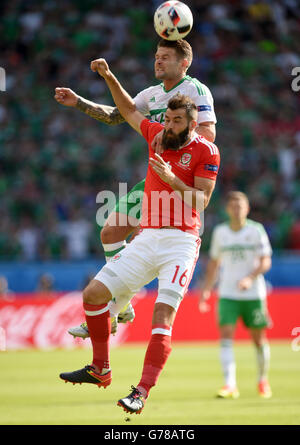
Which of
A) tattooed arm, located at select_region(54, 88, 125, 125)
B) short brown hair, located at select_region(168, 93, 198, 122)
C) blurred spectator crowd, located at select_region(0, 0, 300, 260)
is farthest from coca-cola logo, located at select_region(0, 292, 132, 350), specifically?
short brown hair, located at select_region(168, 93, 198, 122)

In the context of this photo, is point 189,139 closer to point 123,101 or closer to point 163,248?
point 123,101

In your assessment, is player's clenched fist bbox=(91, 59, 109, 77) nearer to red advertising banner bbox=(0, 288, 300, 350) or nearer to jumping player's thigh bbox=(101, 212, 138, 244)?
jumping player's thigh bbox=(101, 212, 138, 244)

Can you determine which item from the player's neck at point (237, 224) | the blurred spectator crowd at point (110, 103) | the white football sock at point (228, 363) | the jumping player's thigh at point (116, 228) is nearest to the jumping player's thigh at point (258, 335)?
the white football sock at point (228, 363)

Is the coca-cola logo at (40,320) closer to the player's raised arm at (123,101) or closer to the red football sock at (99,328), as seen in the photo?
the red football sock at (99,328)

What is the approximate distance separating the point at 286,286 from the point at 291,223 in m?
1.52

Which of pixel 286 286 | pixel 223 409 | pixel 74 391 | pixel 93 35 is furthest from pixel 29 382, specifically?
pixel 93 35

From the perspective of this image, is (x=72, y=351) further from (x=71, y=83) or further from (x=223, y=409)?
(x=71, y=83)

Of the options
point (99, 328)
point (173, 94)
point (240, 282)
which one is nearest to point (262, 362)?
point (240, 282)

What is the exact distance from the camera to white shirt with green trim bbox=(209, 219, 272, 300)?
1191cm

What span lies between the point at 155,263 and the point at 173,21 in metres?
2.13

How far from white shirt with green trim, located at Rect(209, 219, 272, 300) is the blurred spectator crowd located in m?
7.02

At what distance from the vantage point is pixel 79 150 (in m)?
22.4

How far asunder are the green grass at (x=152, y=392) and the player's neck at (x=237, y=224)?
240 cm

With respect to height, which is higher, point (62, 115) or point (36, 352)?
point (62, 115)
